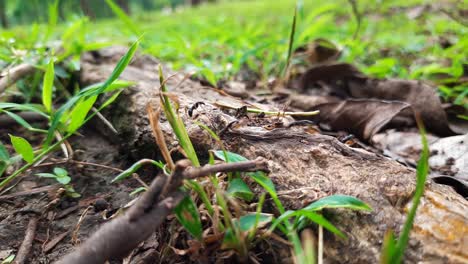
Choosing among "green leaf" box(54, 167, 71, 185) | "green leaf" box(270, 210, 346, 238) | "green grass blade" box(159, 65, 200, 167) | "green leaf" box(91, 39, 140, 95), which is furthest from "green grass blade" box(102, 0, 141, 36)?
"green leaf" box(270, 210, 346, 238)

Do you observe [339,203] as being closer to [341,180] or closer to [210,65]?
[341,180]

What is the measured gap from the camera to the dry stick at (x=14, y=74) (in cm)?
138

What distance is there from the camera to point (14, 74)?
1.44m

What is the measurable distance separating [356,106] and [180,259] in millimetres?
903

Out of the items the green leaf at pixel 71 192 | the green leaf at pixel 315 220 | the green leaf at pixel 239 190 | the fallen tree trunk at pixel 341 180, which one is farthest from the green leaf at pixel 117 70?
the green leaf at pixel 315 220

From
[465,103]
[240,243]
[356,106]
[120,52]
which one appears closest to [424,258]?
[240,243]

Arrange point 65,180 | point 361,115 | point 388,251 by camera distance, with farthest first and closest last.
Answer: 1. point 361,115
2. point 65,180
3. point 388,251

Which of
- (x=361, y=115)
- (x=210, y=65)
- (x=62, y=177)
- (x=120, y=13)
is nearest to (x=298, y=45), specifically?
(x=210, y=65)

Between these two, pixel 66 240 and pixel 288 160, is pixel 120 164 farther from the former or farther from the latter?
pixel 288 160

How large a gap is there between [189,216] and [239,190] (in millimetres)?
119

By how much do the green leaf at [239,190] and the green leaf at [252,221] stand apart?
5 cm

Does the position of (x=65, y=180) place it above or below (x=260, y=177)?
below

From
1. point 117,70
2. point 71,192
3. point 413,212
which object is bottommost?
point 71,192

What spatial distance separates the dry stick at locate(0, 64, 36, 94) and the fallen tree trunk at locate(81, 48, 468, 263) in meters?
0.51
